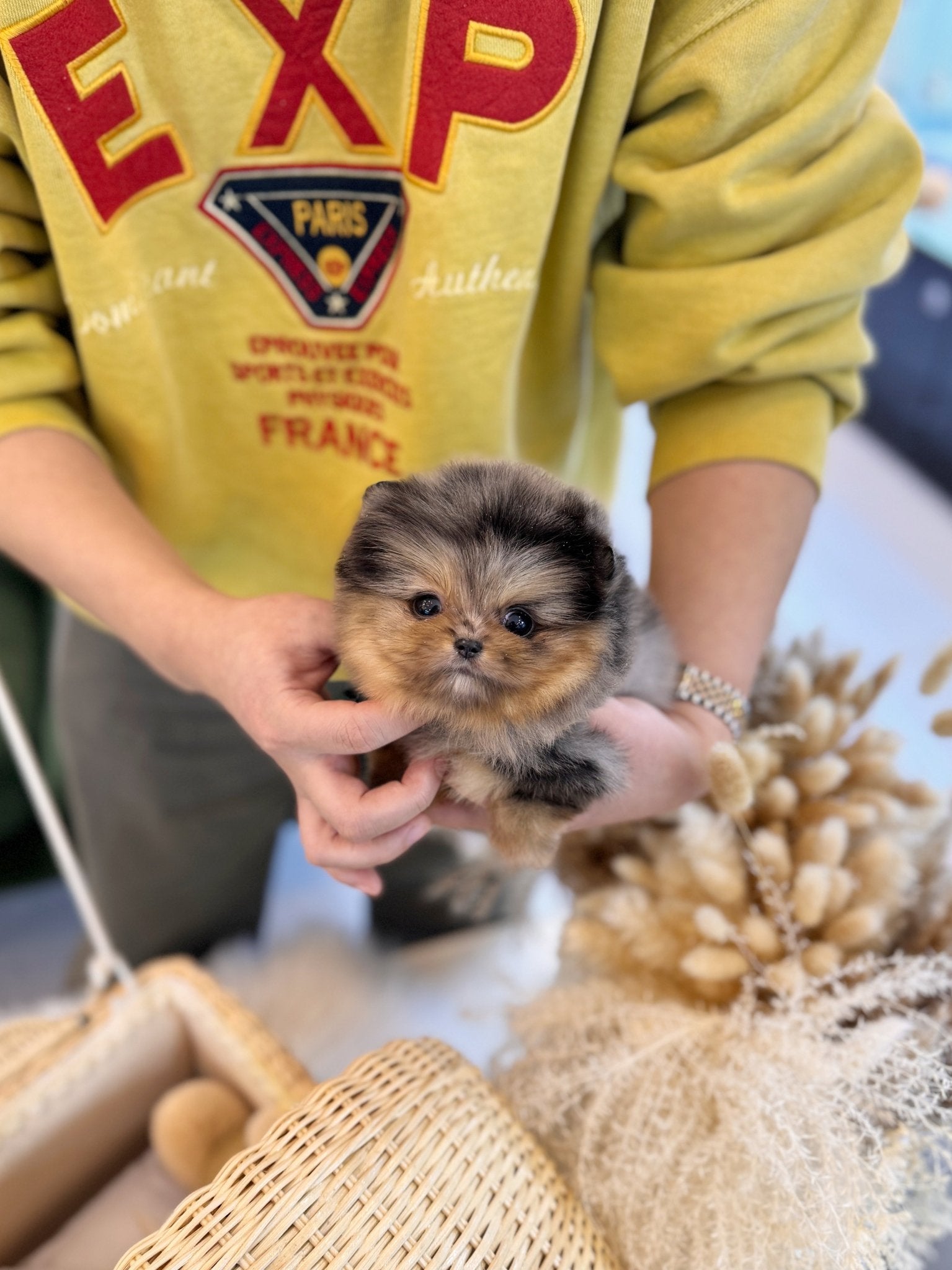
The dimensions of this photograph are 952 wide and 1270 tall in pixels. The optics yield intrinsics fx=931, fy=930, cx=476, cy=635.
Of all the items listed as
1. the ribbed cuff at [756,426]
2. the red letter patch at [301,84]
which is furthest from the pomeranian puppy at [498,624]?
the red letter patch at [301,84]

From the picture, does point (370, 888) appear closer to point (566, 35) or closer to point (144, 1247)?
point (144, 1247)

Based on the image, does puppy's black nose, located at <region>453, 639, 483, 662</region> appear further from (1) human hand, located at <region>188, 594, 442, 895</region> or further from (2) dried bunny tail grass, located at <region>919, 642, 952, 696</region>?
(2) dried bunny tail grass, located at <region>919, 642, 952, 696</region>

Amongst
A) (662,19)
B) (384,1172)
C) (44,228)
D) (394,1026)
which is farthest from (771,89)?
(394,1026)

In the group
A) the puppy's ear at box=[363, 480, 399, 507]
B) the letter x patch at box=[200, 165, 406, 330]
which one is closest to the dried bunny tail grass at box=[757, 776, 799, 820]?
the puppy's ear at box=[363, 480, 399, 507]

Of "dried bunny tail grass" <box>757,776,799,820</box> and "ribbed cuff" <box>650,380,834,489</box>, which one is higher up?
"ribbed cuff" <box>650,380,834,489</box>

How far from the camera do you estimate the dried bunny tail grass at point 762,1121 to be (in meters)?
0.65

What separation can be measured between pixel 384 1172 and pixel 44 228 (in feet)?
2.70

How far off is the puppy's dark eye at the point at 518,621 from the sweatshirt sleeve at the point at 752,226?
33 centimetres

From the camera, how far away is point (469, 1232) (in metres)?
0.62

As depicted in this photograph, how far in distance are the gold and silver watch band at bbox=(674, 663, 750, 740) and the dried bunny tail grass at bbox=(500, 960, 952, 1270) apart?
211mm

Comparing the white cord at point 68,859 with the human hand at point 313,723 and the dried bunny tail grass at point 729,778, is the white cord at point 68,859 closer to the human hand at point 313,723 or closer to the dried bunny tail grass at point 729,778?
the human hand at point 313,723

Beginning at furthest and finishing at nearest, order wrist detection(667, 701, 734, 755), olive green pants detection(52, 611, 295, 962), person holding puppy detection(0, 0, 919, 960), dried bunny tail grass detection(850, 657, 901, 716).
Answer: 1. olive green pants detection(52, 611, 295, 962)
2. dried bunny tail grass detection(850, 657, 901, 716)
3. wrist detection(667, 701, 734, 755)
4. person holding puppy detection(0, 0, 919, 960)

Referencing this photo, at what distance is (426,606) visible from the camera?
66cm

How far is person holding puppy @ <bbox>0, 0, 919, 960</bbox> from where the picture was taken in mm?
708
